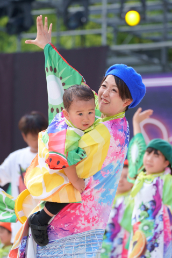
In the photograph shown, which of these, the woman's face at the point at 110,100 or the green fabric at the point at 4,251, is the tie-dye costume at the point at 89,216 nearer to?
the woman's face at the point at 110,100

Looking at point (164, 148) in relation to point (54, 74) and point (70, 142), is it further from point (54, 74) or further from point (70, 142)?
point (70, 142)

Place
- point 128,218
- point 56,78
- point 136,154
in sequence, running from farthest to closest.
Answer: point 128,218 → point 136,154 → point 56,78

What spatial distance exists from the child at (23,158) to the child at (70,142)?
1.22 meters

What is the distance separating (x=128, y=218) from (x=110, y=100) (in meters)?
2.10

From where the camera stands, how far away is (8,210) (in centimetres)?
202

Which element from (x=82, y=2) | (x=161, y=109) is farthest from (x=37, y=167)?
(x=82, y=2)

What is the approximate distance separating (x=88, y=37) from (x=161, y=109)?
7.09 metres

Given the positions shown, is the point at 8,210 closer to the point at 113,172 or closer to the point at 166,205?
the point at 113,172

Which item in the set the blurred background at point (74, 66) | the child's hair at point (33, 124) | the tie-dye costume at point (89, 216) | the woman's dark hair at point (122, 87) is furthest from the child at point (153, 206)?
the tie-dye costume at point (89, 216)

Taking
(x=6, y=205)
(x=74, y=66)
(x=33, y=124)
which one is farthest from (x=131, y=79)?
(x=74, y=66)

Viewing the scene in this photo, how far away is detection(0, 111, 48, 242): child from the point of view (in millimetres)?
2902

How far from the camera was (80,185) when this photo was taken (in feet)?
5.35

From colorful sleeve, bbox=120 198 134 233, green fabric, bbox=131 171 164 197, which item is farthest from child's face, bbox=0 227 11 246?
green fabric, bbox=131 171 164 197

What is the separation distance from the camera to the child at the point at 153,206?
3.06m
